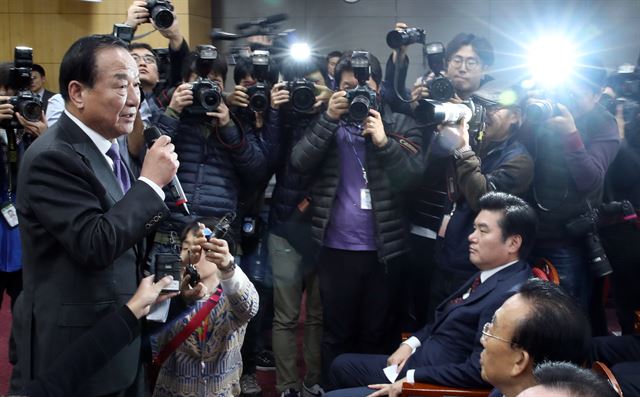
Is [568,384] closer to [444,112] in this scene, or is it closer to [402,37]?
[444,112]

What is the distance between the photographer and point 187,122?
296cm

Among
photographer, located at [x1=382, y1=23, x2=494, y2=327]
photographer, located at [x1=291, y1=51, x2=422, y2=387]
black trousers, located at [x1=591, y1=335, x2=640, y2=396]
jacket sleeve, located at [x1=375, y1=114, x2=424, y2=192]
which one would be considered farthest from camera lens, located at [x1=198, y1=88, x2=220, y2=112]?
black trousers, located at [x1=591, y1=335, x2=640, y2=396]

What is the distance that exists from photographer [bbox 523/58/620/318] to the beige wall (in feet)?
12.8

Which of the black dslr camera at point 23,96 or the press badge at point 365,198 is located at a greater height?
the black dslr camera at point 23,96

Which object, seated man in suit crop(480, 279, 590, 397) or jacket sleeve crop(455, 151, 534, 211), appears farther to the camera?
jacket sleeve crop(455, 151, 534, 211)

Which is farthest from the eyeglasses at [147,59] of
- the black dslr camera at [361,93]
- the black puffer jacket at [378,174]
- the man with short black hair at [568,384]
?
the man with short black hair at [568,384]

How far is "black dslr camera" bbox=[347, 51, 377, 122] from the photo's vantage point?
9.10ft

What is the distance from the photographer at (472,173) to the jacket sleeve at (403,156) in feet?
0.41

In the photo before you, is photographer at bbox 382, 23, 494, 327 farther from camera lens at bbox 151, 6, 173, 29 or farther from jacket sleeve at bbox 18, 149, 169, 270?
jacket sleeve at bbox 18, 149, 169, 270

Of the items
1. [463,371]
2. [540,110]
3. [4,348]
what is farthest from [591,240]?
[4,348]

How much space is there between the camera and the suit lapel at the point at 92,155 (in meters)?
1.59

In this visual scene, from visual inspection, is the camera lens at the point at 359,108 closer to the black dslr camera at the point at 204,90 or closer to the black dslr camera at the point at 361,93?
the black dslr camera at the point at 361,93

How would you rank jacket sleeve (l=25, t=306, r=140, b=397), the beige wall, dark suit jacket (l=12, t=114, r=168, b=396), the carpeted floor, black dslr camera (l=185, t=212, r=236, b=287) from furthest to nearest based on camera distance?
the beige wall → the carpeted floor → black dslr camera (l=185, t=212, r=236, b=287) → dark suit jacket (l=12, t=114, r=168, b=396) → jacket sleeve (l=25, t=306, r=140, b=397)

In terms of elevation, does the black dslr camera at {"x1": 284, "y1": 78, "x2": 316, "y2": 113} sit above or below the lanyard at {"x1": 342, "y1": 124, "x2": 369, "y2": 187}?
above
